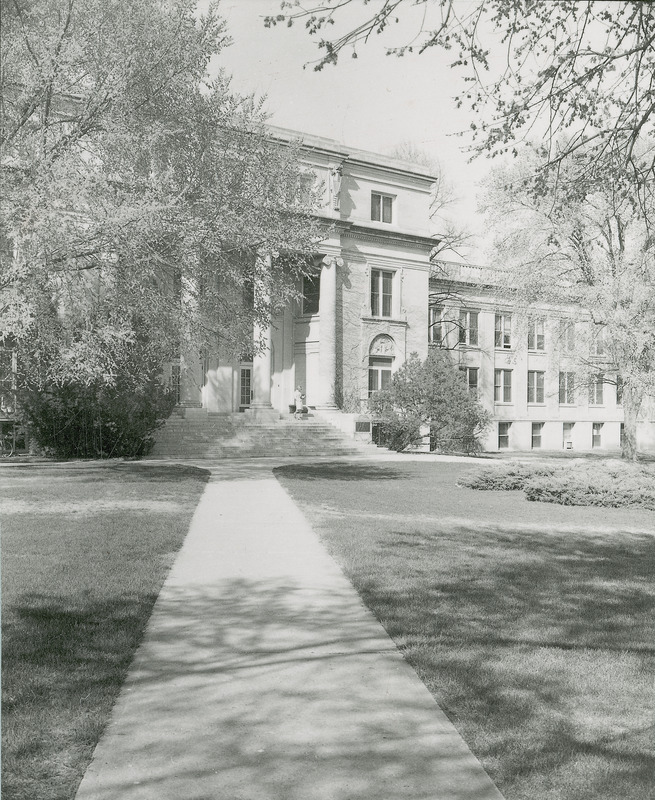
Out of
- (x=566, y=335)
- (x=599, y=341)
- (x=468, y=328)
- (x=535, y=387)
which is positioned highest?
(x=468, y=328)

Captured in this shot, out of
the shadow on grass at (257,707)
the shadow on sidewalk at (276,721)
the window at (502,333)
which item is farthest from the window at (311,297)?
the shadow on sidewalk at (276,721)

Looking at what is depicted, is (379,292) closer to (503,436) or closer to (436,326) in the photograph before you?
(436,326)

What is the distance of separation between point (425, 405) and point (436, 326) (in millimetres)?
16193

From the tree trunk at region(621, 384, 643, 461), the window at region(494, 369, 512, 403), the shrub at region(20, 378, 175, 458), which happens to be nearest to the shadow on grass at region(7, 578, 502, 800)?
the shrub at region(20, 378, 175, 458)

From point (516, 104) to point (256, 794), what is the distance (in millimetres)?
6589

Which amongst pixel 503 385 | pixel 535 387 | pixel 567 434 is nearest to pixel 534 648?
pixel 503 385

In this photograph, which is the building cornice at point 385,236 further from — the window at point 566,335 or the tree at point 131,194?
the tree at point 131,194

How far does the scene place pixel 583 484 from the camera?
16484 millimetres

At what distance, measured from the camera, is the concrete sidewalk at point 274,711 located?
347 centimetres

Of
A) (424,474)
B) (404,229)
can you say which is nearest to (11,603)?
(424,474)

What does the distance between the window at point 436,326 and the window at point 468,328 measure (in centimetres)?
112

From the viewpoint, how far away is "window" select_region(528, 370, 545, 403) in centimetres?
4966

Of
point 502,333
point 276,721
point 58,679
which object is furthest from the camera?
point 502,333

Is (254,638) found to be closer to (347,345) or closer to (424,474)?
(424,474)
